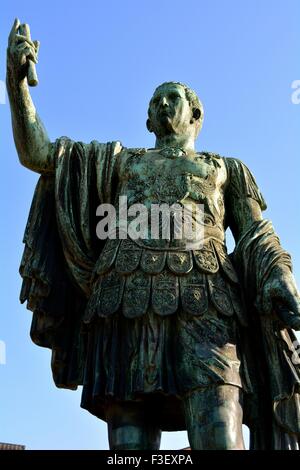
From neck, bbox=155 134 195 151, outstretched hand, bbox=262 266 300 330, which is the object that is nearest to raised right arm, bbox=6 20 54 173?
neck, bbox=155 134 195 151

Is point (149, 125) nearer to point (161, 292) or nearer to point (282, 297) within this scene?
point (161, 292)

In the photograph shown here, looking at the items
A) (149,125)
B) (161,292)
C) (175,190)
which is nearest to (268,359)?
(161,292)

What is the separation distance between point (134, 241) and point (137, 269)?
29 centimetres

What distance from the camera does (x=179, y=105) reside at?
8.84 meters

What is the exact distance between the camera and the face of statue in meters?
8.80

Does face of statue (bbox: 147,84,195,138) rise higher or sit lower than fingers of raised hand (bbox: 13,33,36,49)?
lower

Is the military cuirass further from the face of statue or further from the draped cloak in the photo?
the face of statue

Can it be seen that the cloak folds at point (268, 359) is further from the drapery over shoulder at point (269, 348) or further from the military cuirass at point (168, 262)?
the military cuirass at point (168, 262)

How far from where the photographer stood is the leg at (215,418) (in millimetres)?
6982

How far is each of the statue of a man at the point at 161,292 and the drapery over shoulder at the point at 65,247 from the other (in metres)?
0.01

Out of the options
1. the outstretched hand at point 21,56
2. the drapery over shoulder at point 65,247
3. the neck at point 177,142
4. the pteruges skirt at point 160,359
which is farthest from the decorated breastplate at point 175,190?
the outstretched hand at point 21,56

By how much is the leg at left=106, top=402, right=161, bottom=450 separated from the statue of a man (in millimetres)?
11

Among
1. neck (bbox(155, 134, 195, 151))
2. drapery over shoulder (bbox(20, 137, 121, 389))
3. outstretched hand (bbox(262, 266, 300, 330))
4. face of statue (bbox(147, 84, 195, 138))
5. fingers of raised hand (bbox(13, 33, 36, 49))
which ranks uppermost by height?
fingers of raised hand (bbox(13, 33, 36, 49))
